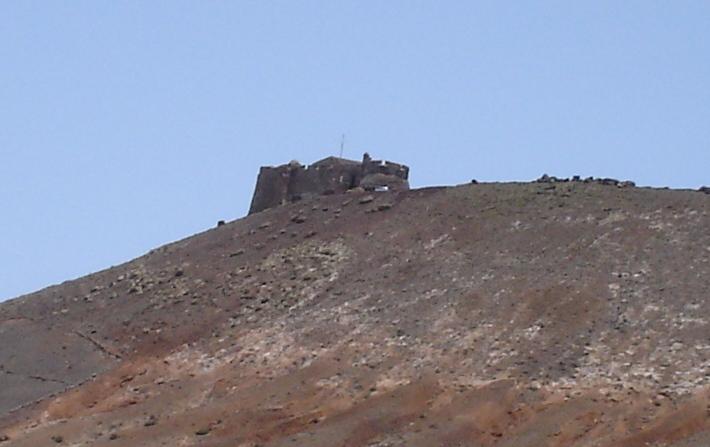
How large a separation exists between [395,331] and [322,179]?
51.6 feet

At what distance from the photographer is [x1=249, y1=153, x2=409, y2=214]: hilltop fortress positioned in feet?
209

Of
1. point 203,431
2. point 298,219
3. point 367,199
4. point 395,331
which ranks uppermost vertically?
point 367,199

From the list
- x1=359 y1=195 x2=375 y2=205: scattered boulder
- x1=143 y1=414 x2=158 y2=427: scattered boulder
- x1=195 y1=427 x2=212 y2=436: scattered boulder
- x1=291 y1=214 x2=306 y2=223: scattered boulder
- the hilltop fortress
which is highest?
the hilltop fortress

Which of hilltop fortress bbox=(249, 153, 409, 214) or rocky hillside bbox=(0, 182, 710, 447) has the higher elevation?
hilltop fortress bbox=(249, 153, 409, 214)

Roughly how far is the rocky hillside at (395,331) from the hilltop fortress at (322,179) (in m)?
2.29

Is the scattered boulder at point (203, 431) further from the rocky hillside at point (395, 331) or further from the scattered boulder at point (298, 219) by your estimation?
the scattered boulder at point (298, 219)

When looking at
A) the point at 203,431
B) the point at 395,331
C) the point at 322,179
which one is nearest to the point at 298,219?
the point at 322,179

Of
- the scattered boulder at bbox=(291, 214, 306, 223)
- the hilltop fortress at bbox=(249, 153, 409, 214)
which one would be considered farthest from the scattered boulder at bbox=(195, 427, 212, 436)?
the hilltop fortress at bbox=(249, 153, 409, 214)

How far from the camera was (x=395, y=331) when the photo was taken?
164 feet

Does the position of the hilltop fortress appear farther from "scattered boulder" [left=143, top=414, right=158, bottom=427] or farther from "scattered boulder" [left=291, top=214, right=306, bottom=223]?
"scattered boulder" [left=143, top=414, right=158, bottom=427]

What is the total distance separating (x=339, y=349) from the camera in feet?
162

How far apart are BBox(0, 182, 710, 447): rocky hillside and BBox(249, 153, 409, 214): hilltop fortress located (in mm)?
2287

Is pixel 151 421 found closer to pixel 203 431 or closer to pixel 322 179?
pixel 203 431

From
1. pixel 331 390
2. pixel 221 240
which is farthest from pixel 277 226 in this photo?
pixel 331 390
